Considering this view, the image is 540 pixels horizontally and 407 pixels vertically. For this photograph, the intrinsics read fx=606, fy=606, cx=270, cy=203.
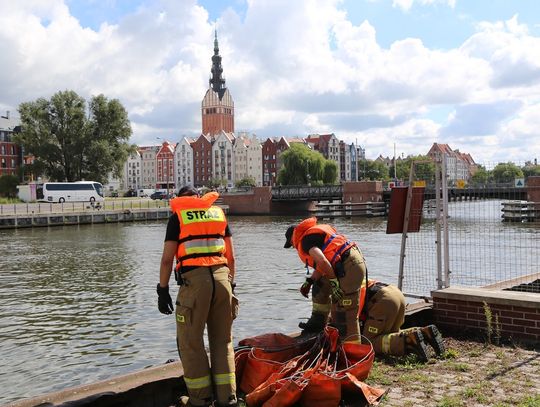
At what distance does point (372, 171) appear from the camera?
520ft

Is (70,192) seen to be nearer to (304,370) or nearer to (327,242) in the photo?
(327,242)

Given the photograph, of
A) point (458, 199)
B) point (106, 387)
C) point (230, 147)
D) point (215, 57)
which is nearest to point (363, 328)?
point (106, 387)

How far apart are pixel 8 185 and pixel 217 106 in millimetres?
98679

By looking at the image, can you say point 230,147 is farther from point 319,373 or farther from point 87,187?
point 319,373

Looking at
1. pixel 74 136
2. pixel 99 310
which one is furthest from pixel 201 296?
pixel 74 136

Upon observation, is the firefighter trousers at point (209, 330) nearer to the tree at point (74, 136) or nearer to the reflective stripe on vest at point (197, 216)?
the reflective stripe on vest at point (197, 216)

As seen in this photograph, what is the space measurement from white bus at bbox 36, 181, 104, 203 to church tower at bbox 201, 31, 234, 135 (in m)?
103

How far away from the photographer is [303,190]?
75.8 metres

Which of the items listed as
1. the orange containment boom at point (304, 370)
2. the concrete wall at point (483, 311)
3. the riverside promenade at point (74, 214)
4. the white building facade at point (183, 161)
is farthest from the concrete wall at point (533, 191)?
the white building facade at point (183, 161)

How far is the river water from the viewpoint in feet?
32.1

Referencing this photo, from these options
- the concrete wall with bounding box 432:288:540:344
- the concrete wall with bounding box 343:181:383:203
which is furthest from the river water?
the concrete wall with bounding box 343:181:383:203

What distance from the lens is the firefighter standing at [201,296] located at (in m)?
5.03

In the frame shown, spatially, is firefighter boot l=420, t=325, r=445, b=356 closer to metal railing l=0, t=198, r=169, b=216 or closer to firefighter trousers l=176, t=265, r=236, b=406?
firefighter trousers l=176, t=265, r=236, b=406

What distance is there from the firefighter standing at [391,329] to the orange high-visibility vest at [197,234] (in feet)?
7.33
